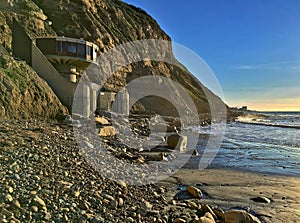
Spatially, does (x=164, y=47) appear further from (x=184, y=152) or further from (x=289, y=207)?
(x=289, y=207)

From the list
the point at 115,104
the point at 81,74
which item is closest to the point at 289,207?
the point at 115,104

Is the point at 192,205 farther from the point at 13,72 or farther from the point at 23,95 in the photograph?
the point at 13,72

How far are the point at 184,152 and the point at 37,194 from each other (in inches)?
476

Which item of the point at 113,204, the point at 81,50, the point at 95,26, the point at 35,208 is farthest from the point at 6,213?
the point at 95,26

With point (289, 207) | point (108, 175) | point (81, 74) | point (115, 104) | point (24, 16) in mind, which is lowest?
point (289, 207)

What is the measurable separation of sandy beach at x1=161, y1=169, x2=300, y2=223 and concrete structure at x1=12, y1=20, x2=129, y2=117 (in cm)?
950

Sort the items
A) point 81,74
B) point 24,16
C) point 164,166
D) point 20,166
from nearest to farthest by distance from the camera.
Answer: point 20,166, point 164,166, point 24,16, point 81,74

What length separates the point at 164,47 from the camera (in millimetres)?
80438

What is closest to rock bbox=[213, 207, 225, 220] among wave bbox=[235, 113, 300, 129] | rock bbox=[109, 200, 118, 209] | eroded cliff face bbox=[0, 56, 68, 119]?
rock bbox=[109, 200, 118, 209]

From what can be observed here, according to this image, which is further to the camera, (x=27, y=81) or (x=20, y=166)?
(x=27, y=81)

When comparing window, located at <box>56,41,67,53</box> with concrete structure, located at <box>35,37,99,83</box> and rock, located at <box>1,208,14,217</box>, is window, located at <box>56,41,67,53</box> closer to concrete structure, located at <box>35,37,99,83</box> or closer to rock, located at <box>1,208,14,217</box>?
concrete structure, located at <box>35,37,99,83</box>

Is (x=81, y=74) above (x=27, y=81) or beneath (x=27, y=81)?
above

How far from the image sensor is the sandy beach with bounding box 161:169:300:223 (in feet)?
24.3

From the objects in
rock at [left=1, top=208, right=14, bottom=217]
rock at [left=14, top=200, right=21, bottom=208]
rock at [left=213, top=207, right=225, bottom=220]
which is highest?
rock at [left=14, top=200, right=21, bottom=208]
